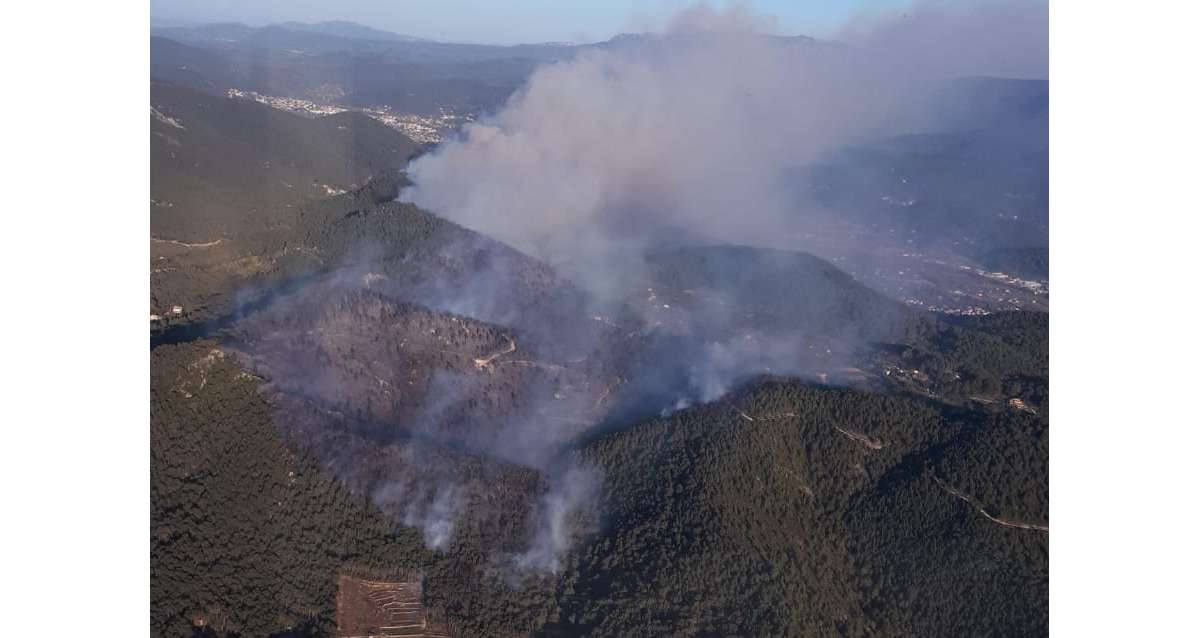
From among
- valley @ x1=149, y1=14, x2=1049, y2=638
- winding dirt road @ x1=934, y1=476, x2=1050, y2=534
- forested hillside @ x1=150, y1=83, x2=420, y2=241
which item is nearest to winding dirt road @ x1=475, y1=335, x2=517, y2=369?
valley @ x1=149, y1=14, x2=1049, y2=638

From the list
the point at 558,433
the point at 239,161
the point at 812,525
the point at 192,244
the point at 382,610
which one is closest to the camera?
the point at 382,610

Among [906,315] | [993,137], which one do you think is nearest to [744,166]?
[993,137]

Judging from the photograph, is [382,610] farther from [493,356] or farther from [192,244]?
[192,244]

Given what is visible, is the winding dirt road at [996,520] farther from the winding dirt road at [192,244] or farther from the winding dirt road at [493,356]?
the winding dirt road at [192,244]

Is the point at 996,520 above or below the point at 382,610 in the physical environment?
above

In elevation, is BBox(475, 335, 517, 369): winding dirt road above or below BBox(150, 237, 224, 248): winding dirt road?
below

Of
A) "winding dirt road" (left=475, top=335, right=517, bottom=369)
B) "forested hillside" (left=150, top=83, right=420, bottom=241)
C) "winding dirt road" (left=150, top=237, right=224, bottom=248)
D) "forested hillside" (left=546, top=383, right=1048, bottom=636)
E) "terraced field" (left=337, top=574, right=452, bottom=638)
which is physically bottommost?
"terraced field" (left=337, top=574, right=452, bottom=638)

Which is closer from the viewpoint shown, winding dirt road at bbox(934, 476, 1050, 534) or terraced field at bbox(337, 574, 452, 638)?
terraced field at bbox(337, 574, 452, 638)

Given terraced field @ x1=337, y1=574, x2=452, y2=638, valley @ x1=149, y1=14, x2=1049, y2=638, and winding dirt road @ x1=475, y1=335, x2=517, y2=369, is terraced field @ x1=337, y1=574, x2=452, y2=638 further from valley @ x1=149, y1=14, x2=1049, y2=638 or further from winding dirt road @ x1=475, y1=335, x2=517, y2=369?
winding dirt road @ x1=475, y1=335, x2=517, y2=369

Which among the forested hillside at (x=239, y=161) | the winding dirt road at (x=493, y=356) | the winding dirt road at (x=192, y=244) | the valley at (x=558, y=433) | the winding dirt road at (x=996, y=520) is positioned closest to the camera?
the valley at (x=558, y=433)

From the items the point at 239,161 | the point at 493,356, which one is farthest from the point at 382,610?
the point at 239,161

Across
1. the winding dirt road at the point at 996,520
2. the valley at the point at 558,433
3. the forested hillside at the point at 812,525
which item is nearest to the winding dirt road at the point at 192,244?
the valley at the point at 558,433
